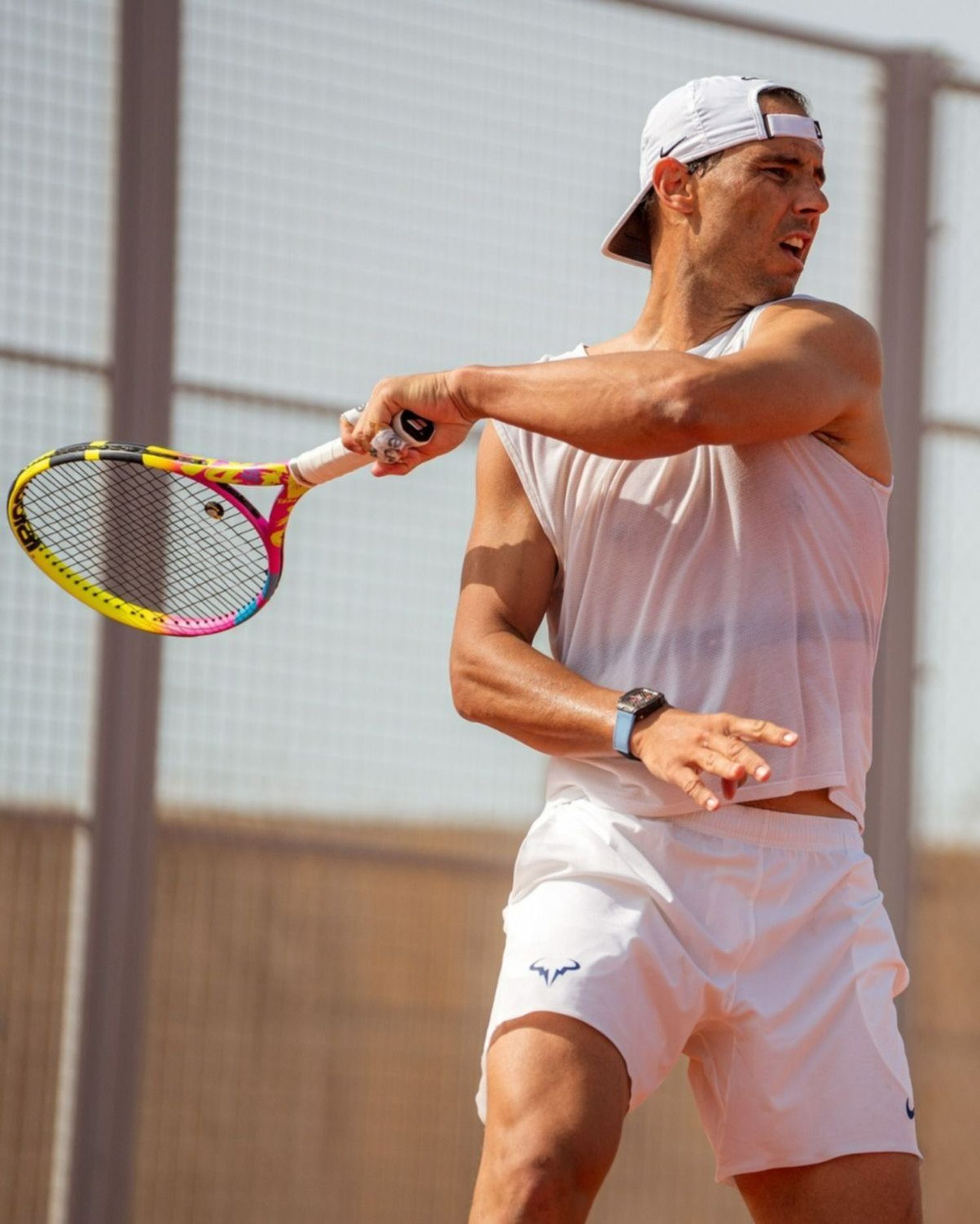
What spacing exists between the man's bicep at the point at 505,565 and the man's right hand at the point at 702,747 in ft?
1.33

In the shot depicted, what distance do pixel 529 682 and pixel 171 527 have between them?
114 cm

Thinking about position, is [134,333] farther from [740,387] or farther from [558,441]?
[740,387]

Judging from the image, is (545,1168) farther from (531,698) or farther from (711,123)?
(711,123)

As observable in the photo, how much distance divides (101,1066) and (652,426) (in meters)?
3.15

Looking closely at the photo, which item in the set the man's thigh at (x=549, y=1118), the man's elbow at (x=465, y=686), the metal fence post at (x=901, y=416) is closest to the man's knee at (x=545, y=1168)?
the man's thigh at (x=549, y=1118)

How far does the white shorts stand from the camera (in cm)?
256

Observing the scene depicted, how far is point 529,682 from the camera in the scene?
2727mm

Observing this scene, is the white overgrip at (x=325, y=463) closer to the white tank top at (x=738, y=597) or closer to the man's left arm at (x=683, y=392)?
the man's left arm at (x=683, y=392)

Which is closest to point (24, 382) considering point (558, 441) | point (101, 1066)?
point (101, 1066)

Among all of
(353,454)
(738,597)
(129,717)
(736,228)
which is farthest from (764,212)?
(129,717)

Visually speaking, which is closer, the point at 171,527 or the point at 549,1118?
the point at 549,1118

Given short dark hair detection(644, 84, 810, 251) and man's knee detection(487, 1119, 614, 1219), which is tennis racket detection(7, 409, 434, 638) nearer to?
short dark hair detection(644, 84, 810, 251)

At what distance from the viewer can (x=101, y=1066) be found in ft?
16.7

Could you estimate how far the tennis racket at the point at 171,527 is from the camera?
3104 millimetres
